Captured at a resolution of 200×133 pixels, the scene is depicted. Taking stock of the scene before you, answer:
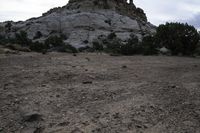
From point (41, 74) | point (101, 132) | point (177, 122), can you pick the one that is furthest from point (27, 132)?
point (41, 74)

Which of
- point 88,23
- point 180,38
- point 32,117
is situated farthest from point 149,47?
point 88,23

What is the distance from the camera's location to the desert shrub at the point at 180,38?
3050cm

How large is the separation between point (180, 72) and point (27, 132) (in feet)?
33.0

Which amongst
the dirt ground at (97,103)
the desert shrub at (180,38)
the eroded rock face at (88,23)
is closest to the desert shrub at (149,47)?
the desert shrub at (180,38)

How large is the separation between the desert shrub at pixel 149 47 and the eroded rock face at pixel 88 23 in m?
16.7

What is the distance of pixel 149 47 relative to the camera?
98.8ft

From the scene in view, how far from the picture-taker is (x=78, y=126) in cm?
806

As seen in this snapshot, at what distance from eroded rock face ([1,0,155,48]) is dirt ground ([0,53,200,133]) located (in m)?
34.1

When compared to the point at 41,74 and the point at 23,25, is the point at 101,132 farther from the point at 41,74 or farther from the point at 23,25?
the point at 23,25

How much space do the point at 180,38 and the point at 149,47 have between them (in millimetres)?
2616

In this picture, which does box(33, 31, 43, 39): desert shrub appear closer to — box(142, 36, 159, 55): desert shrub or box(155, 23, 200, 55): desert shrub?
box(142, 36, 159, 55): desert shrub

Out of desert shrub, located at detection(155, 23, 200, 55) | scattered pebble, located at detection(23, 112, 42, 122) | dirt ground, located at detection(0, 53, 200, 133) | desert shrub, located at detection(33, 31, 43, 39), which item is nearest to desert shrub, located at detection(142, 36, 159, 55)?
desert shrub, located at detection(155, 23, 200, 55)

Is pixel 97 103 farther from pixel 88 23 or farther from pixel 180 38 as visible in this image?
pixel 88 23

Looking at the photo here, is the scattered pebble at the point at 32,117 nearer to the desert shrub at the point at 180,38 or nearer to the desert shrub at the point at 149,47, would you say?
the desert shrub at the point at 149,47
